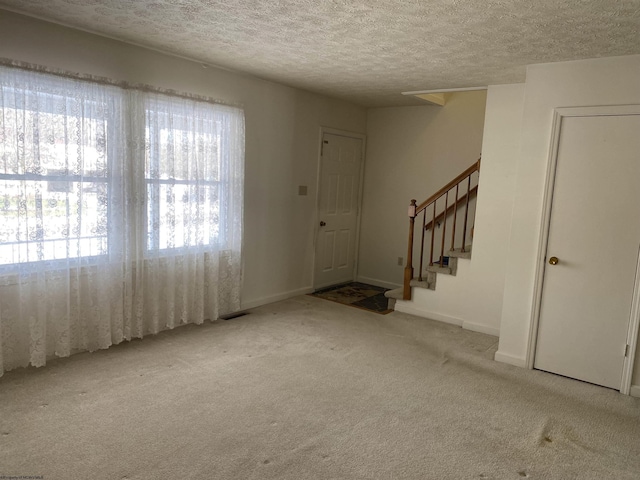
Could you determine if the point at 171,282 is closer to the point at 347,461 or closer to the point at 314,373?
the point at 314,373

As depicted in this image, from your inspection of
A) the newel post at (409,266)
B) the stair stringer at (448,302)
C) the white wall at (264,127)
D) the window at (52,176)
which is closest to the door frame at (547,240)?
the stair stringer at (448,302)

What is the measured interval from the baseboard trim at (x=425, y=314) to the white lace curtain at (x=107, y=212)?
186 centimetres

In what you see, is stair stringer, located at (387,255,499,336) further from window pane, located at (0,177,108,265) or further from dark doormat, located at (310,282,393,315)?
window pane, located at (0,177,108,265)

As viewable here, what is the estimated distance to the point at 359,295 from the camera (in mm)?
5598

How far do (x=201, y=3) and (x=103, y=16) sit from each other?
0.78m

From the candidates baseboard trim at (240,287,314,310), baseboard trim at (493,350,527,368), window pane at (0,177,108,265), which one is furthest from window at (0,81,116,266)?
baseboard trim at (493,350,527,368)

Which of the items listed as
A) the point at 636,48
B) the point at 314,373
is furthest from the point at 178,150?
the point at 636,48

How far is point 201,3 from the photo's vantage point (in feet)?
8.49

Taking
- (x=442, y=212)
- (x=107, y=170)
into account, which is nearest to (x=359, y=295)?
(x=442, y=212)

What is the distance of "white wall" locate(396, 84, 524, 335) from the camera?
4219 mm

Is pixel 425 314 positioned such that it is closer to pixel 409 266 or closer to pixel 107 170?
pixel 409 266

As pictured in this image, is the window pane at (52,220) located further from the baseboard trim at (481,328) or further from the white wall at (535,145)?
the baseboard trim at (481,328)

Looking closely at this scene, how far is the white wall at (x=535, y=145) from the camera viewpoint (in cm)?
316

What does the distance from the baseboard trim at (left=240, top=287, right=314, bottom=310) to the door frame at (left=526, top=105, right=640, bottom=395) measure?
2624 mm
